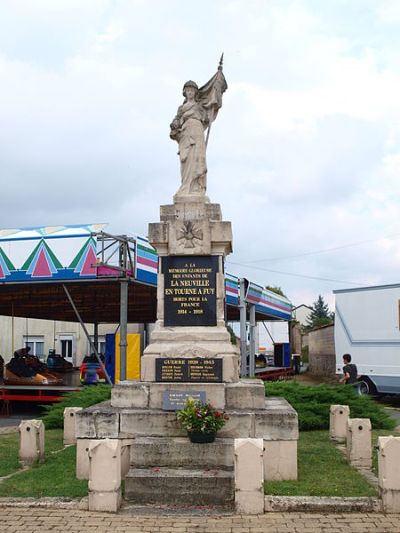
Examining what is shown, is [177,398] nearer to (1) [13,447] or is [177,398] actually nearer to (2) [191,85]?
(1) [13,447]

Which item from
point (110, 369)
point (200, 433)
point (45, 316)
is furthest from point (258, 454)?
point (45, 316)

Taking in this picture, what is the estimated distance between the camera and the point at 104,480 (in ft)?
21.3

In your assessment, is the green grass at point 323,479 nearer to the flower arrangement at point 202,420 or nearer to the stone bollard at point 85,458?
the flower arrangement at point 202,420

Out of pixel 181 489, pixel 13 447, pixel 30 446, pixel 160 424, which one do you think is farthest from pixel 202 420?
pixel 13 447

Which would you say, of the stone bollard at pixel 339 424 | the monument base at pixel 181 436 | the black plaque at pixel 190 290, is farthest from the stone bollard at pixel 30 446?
the stone bollard at pixel 339 424

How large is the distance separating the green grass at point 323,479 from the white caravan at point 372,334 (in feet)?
29.8

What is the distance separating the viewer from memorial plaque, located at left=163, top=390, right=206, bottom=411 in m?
8.20

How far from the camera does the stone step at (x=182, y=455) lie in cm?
752

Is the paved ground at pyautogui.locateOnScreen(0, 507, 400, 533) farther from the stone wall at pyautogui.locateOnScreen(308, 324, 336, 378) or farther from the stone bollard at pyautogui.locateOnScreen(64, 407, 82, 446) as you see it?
the stone wall at pyautogui.locateOnScreen(308, 324, 336, 378)

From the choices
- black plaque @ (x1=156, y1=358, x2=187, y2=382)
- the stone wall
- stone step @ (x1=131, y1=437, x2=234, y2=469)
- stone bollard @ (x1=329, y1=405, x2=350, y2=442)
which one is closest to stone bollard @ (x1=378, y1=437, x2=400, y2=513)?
Result: stone step @ (x1=131, y1=437, x2=234, y2=469)

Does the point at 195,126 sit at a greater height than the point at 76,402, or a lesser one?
greater

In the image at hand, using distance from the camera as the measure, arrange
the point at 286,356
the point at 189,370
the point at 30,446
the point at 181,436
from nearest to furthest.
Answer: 1. the point at 181,436
2. the point at 189,370
3. the point at 30,446
4. the point at 286,356

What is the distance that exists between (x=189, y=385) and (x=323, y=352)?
26.3 meters

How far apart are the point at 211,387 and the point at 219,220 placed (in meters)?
2.74
